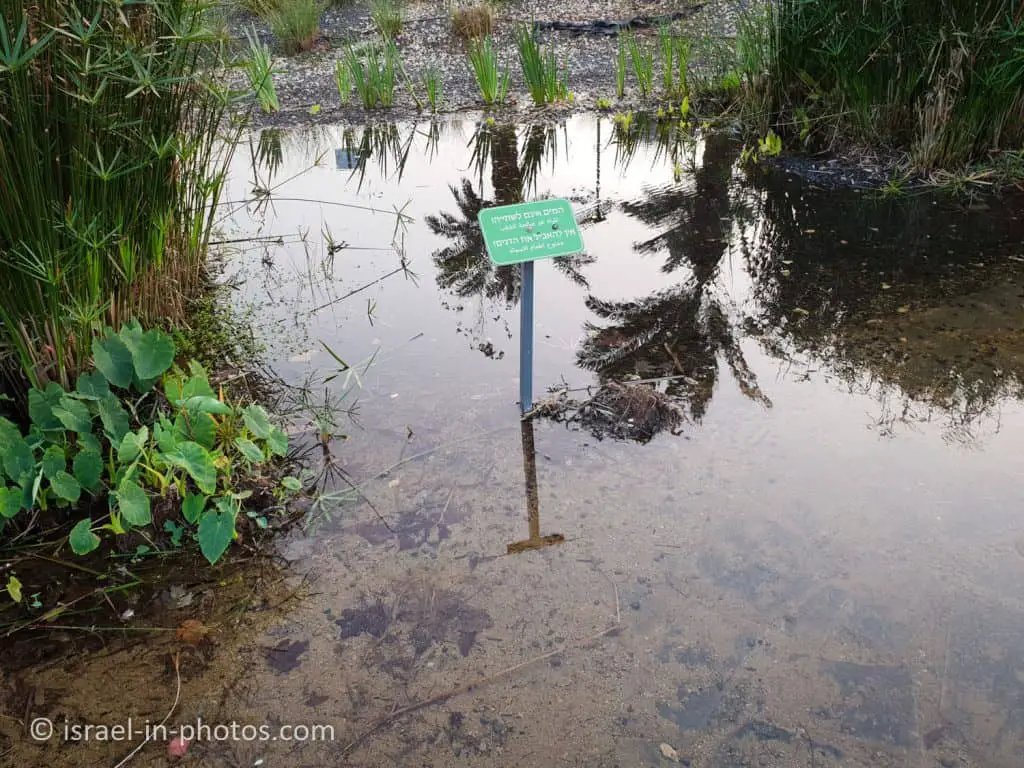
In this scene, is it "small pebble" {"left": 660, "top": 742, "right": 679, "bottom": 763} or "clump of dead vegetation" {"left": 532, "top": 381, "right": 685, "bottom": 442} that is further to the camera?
"clump of dead vegetation" {"left": 532, "top": 381, "right": 685, "bottom": 442}

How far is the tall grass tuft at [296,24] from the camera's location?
800 centimetres

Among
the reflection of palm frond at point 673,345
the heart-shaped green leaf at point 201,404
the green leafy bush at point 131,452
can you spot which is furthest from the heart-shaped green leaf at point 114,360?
the reflection of palm frond at point 673,345

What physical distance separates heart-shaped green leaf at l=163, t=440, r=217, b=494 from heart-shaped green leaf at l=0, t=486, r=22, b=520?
375 millimetres

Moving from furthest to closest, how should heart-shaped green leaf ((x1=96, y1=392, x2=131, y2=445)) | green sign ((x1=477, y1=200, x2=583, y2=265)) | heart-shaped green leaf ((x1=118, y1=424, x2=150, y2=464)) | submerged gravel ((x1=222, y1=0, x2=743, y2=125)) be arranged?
submerged gravel ((x1=222, y1=0, x2=743, y2=125)) < green sign ((x1=477, y1=200, x2=583, y2=265)) < heart-shaped green leaf ((x1=96, y1=392, x2=131, y2=445)) < heart-shaped green leaf ((x1=118, y1=424, x2=150, y2=464))

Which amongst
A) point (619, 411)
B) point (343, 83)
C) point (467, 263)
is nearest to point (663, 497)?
point (619, 411)

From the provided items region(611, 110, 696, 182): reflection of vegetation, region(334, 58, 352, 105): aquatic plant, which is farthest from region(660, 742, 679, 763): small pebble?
region(334, 58, 352, 105): aquatic plant

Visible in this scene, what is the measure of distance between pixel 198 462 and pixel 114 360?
48 centimetres

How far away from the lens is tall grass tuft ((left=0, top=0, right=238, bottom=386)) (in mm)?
1993

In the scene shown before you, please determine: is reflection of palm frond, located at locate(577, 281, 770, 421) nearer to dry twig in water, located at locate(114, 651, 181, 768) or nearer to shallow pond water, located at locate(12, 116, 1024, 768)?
shallow pond water, located at locate(12, 116, 1024, 768)

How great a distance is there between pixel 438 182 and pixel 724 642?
3.71 meters

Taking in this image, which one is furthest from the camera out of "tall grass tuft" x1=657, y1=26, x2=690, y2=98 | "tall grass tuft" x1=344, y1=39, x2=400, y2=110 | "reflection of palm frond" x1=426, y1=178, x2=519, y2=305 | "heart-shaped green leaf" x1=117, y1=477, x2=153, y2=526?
"tall grass tuft" x1=344, y1=39, x2=400, y2=110

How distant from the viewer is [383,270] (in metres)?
3.86

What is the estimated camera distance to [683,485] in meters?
2.32

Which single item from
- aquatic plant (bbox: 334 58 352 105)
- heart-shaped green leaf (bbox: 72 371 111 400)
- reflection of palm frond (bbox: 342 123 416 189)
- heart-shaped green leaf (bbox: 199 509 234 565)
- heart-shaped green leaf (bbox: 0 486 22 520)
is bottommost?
heart-shaped green leaf (bbox: 199 509 234 565)
